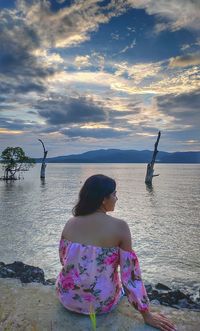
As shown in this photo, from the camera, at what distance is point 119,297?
4.69 m

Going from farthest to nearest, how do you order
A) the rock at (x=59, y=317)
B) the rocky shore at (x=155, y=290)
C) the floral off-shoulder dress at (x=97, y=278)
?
the rocky shore at (x=155, y=290)
the rock at (x=59, y=317)
the floral off-shoulder dress at (x=97, y=278)

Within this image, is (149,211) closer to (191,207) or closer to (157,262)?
(191,207)

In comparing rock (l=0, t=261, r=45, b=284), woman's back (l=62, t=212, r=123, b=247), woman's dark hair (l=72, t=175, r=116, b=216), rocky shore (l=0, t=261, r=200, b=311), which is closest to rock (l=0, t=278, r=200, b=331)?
woman's back (l=62, t=212, r=123, b=247)

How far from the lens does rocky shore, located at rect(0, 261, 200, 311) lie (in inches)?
310

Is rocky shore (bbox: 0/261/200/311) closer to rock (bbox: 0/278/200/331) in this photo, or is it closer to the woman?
rock (bbox: 0/278/200/331)

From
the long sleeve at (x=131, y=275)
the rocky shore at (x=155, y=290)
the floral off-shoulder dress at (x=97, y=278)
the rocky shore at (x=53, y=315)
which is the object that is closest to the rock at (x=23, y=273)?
the rocky shore at (x=155, y=290)

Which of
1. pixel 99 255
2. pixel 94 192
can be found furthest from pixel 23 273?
pixel 94 192

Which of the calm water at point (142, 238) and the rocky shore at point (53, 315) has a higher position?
the rocky shore at point (53, 315)

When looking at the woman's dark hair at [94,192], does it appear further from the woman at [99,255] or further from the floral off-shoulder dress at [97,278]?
the floral off-shoulder dress at [97,278]

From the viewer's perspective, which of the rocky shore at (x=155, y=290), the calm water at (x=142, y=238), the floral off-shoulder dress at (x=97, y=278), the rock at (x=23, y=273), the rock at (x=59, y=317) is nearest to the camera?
the floral off-shoulder dress at (x=97, y=278)

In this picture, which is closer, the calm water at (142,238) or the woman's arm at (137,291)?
the woman's arm at (137,291)

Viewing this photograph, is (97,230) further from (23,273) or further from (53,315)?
(23,273)

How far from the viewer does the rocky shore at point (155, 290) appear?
787cm

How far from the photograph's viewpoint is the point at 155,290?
28.6 feet
